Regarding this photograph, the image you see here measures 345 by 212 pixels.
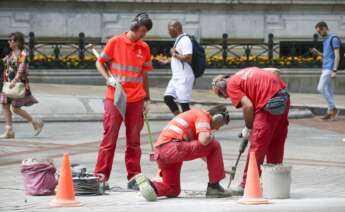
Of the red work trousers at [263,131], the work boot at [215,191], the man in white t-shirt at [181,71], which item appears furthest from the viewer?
the man in white t-shirt at [181,71]

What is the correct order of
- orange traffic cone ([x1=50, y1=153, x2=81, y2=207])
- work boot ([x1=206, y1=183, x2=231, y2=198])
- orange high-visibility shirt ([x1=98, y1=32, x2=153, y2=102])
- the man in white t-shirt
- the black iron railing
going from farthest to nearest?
the black iron railing, the man in white t-shirt, orange high-visibility shirt ([x1=98, y1=32, x2=153, y2=102]), work boot ([x1=206, y1=183, x2=231, y2=198]), orange traffic cone ([x1=50, y1=153, x2=81, y2=207])

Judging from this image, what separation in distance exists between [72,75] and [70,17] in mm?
4501

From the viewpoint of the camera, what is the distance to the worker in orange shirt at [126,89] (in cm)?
1305

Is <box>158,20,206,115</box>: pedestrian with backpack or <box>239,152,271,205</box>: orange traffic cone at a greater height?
<box>158,20,206,115</box>: pedestrian with backpack

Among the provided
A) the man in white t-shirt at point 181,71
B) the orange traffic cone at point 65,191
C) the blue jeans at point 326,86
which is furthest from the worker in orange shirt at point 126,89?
the blue jeans at point 326,86

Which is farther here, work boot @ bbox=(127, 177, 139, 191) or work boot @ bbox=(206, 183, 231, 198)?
work boot @ bbox=(127, 177, 139, 191)

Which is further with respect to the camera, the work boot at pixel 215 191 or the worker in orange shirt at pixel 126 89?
the worker in orange shirt at pixel 126 89

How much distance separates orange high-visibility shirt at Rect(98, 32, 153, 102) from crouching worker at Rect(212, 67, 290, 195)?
4.01 feet

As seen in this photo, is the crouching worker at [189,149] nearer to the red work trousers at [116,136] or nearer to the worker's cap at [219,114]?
the worker's cap at [219,114]

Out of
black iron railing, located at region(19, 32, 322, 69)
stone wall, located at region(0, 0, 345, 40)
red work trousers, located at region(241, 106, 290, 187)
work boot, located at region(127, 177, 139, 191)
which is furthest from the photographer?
stone wall, located at region(0, 0, 345, 40)

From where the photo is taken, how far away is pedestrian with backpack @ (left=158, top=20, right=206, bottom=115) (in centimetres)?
1728

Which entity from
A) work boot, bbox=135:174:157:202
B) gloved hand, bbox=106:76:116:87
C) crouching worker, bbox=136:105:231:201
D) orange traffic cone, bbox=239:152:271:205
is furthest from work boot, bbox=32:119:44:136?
orange traffic cone, bbox=239:152:271:205

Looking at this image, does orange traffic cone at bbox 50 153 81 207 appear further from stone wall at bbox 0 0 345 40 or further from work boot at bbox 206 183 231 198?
stone wall at bbox 0 0 345 40

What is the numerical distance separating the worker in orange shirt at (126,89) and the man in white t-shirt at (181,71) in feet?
12.8
